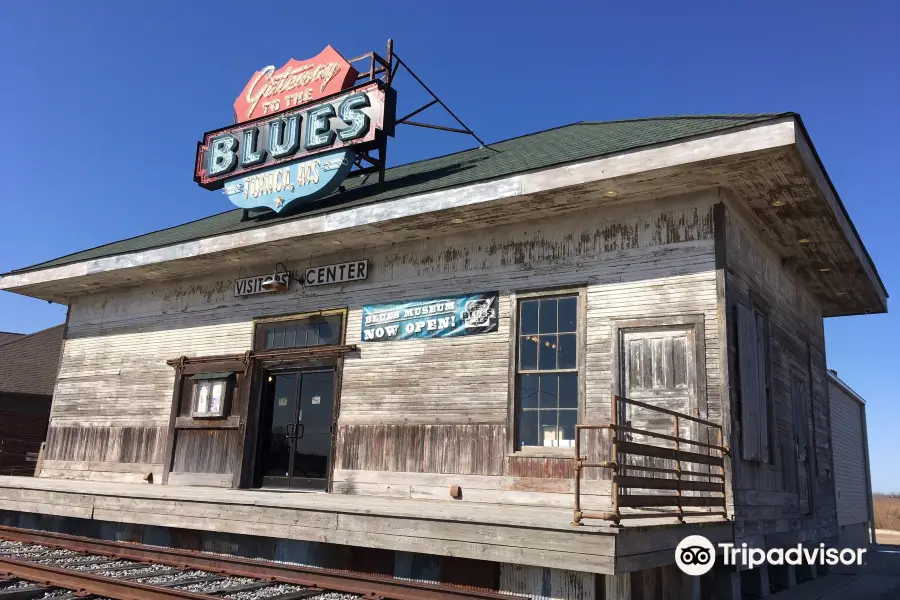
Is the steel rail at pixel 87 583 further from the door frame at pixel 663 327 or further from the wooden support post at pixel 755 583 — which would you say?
the wooden support post at pixel 755 583

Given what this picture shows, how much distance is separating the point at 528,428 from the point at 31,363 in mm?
22604

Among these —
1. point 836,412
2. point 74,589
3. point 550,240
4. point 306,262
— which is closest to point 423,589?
point 74,589

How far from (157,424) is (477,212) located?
27.0ft

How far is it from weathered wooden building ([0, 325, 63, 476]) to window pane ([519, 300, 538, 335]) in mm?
16147

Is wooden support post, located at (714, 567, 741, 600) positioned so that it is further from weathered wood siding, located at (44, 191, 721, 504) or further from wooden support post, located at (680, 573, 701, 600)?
weathered wood siding, located at (44, 191, 721, 504)

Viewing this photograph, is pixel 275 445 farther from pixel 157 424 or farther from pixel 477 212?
pixel 477 212

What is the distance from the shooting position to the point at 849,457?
2072 centimetres

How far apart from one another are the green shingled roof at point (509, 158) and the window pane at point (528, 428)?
3.40m

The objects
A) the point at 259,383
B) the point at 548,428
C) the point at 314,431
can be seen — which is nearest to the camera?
the point at 548,428

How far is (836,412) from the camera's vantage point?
61.3 feet

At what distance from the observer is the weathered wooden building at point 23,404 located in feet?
73.5

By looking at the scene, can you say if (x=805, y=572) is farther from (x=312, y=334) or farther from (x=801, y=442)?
(x=312, y=334)

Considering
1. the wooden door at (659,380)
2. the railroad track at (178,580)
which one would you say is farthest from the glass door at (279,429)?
the wooden door at (659,380)

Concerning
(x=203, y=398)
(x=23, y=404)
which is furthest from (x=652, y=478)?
(x=23, y=404)
